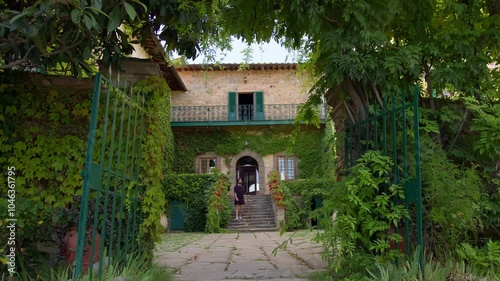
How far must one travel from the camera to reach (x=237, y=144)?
67.0ft

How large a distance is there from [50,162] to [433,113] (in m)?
4.21

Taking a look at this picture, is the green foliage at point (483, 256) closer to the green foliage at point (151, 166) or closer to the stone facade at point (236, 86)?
the green foliage at point (151, 166)

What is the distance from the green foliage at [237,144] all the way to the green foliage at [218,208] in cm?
458

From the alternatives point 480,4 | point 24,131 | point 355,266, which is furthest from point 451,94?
point 24,131

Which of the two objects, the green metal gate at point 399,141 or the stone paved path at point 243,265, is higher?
the green metal gate at point 399,141

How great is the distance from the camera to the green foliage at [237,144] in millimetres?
20016

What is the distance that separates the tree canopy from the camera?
407 cm

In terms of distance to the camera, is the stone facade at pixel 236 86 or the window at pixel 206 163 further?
the stone facade at pixel 236 86

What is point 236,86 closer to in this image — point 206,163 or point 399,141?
point 206,163

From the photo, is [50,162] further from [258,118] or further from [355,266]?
[258,118]

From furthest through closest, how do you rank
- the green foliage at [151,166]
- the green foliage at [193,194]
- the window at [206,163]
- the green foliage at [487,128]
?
1. the window at [206,163]
2. the green foliage at [193,194]
3. the green foliage at [151,166]
4. the green foliage at [487,128]

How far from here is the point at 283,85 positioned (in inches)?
840

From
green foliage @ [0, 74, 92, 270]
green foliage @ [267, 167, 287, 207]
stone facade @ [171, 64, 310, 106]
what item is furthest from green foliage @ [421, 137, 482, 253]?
stone facade @ [171, 64, 310, 106]

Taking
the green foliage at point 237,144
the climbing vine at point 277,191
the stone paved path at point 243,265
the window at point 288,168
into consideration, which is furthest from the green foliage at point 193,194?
the stone paved path at point 243,265
